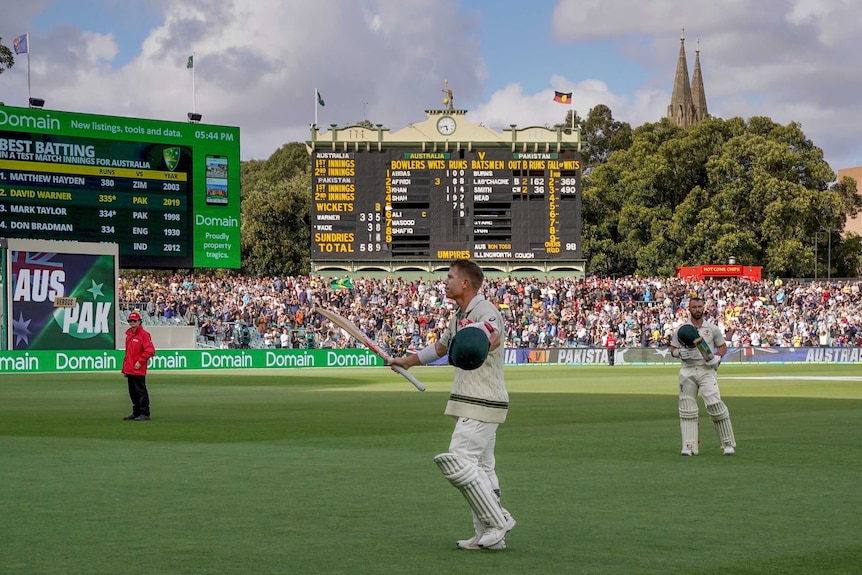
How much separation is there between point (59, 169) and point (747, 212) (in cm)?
5055

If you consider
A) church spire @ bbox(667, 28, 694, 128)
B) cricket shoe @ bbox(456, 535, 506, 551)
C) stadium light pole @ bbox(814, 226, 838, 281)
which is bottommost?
cricket shoe @ bbox(456, 535, 506, 551)

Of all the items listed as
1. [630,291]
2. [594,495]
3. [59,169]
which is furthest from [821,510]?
[630,291]

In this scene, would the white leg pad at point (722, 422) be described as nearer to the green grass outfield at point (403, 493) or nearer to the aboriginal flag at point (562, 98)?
the green grass outfield at point (403, 493)

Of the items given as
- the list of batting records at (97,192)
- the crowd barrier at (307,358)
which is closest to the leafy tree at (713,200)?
the crowd barrier at (307,358)

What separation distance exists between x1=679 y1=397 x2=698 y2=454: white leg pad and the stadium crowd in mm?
35314

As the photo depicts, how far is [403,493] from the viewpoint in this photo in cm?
Answer: 1161

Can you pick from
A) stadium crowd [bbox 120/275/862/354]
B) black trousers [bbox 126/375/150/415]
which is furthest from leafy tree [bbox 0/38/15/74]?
black trousers [bbox 126/375/150/415]

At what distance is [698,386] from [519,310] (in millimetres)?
39208

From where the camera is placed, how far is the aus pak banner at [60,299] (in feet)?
138

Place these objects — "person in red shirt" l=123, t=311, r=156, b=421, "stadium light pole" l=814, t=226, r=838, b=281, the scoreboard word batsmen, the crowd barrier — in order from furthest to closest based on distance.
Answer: "stadium light pole" l=814, t=226, r=838, b=281 → the scoreboard word batsmen → the crowd barrier → "person in red shirt" l=123, t=311, r=156, b=421

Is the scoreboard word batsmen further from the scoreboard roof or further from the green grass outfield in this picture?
the green grass outfield

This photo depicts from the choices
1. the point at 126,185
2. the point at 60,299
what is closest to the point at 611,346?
the point at 126,185

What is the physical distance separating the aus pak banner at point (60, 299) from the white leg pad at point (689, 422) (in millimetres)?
31190

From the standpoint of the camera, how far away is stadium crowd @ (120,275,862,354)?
169ft
